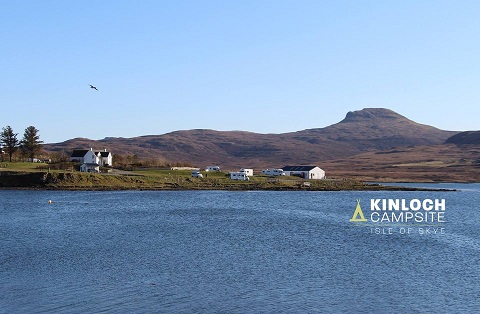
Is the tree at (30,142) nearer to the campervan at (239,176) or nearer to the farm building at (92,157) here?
the farm building at (92,157)

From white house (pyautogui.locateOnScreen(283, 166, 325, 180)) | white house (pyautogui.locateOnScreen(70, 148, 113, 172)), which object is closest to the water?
white house (pyautogui.locateOnScreen(70, 148, 113, 172))

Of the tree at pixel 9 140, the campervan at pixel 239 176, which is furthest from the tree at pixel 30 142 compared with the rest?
the campervan at pixel 239 176

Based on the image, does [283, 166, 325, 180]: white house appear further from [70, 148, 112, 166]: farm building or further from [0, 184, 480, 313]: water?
[0, 184, 480, 313]: water

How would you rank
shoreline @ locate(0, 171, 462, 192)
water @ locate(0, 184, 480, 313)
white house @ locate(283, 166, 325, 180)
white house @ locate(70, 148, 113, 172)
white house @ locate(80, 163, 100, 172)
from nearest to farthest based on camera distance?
1. water @ locate(0, 184, 480, 313)
2. shoreline @ locate(0, 171, 462, 192)
3. white house @ locate(80, 163, 100, 172)
4. white house @ locate(70, 148, 113, 172)
5. white house @ locate(283, 166, 325, 180)

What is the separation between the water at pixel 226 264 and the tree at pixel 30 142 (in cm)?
7594

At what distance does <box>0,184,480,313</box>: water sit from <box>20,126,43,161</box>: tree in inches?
2990

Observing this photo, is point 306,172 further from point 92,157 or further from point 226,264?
point 226,264

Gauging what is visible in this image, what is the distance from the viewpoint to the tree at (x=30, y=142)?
15138 cm

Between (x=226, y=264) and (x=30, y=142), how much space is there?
122 meters

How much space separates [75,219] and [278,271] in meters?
38.4

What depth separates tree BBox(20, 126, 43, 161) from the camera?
151 metres

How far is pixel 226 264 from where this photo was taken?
43.5 m

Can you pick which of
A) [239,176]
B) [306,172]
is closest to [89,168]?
[239,176]

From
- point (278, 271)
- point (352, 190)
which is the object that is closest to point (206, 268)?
point (278, 271)
